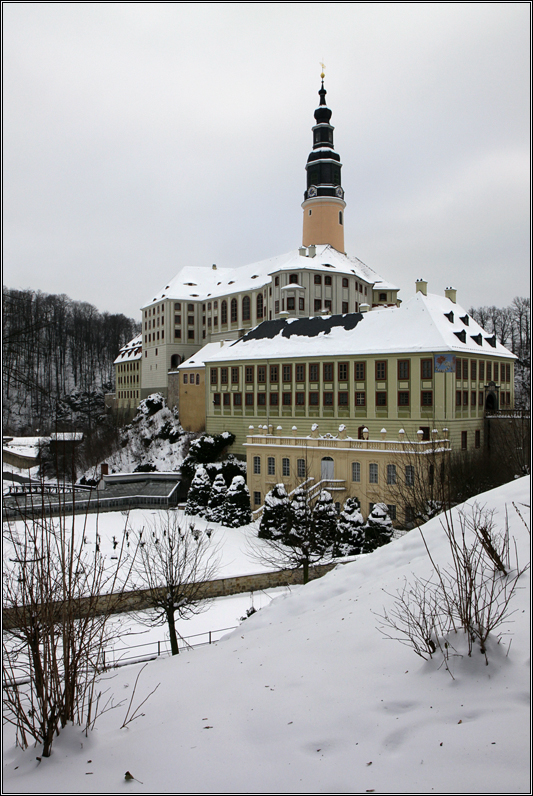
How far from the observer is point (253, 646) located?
8781 millimetres

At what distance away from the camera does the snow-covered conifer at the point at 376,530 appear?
26.2 m

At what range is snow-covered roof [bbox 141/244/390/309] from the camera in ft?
185

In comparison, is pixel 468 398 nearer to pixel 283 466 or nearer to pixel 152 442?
pixel 283 466

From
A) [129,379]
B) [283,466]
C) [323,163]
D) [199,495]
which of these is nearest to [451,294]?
[283,466]

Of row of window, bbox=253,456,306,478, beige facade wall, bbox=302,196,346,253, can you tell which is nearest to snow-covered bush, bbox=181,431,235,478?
row of window, bbox=253,456,306,478

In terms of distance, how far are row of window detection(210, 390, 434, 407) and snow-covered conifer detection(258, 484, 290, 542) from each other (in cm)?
1008

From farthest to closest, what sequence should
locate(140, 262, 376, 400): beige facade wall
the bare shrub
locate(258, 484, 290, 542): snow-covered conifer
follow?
locate(140, 262, 376, 400): beige facade wall → locate(258, 484, 290, 542): snow-covered conifer → the bare shrub

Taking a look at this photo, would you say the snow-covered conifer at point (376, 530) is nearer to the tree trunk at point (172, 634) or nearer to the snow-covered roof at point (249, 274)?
the tree trunk at point (172, 634)

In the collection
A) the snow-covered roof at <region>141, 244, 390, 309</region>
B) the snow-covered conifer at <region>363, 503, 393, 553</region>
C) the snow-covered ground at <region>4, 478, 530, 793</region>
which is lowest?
the snow-covered conifer at <region>363, 503, 393, 553</region>

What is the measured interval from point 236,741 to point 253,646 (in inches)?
136

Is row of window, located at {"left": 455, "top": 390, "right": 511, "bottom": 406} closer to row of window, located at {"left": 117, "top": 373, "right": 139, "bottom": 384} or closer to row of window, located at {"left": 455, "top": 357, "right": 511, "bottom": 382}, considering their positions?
row of window, located at {"left": 455, "top": 357, "right": 511, "bottom": 382}

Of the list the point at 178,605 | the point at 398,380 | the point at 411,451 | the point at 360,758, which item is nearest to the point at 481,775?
the point at 360,758

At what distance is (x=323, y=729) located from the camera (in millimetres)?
5371

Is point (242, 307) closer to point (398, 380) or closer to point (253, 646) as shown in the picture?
point (398, 380)
